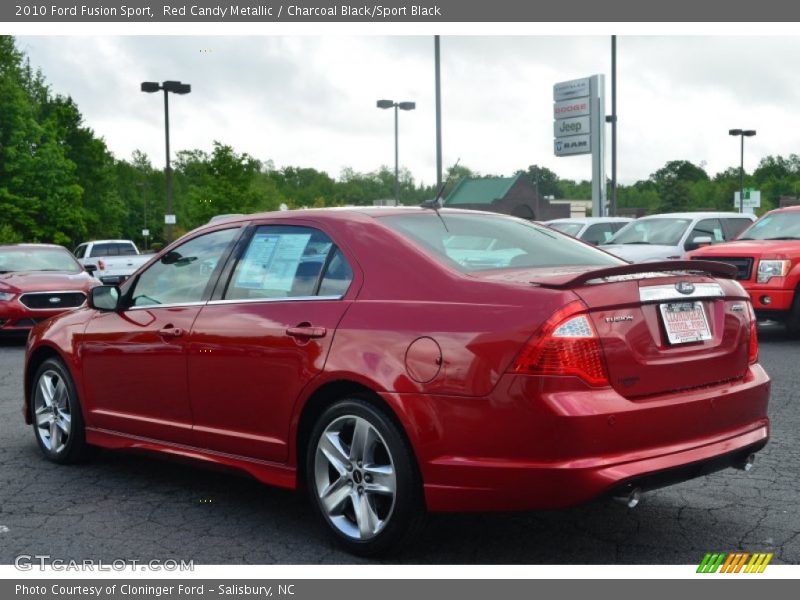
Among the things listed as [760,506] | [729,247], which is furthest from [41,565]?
[729,247]

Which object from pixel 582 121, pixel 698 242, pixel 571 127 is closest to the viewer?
pixel 698 242

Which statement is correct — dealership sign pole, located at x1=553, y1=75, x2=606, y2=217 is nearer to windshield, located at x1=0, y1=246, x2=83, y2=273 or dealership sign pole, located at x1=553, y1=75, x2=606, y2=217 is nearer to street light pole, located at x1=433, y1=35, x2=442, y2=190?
street light pole, located at x1=433, y1=35, x2=442, y2=190

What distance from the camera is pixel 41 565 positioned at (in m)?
4.67

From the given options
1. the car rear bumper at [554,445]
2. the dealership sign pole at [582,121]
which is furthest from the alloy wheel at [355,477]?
the dealership sign pole at [582,121]

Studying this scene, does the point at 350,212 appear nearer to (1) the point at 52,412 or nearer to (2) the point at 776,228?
(1) the point at 52,412

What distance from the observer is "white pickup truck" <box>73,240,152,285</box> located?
30.2 m

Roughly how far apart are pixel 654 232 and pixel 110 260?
17937 millimetres

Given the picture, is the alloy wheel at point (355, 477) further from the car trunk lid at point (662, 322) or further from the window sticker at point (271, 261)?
the car trunk lid at point (662, 322)

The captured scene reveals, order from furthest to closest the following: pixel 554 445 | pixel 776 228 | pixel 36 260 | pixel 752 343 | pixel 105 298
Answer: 1. pixel 36 260
2. pixel 776 228
3. pixel 105 298
4. pixel 752 343
5. pixel 554 445

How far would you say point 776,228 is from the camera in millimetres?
14336

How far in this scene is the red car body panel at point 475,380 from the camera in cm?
414

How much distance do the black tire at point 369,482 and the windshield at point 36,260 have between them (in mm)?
12474

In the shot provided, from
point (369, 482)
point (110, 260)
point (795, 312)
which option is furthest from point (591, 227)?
point (369, 482)

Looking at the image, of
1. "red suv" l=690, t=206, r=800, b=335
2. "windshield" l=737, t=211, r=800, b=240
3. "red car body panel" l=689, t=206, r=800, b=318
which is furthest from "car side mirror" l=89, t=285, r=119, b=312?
"windshield" l=737, t=211, r=800, b=240
